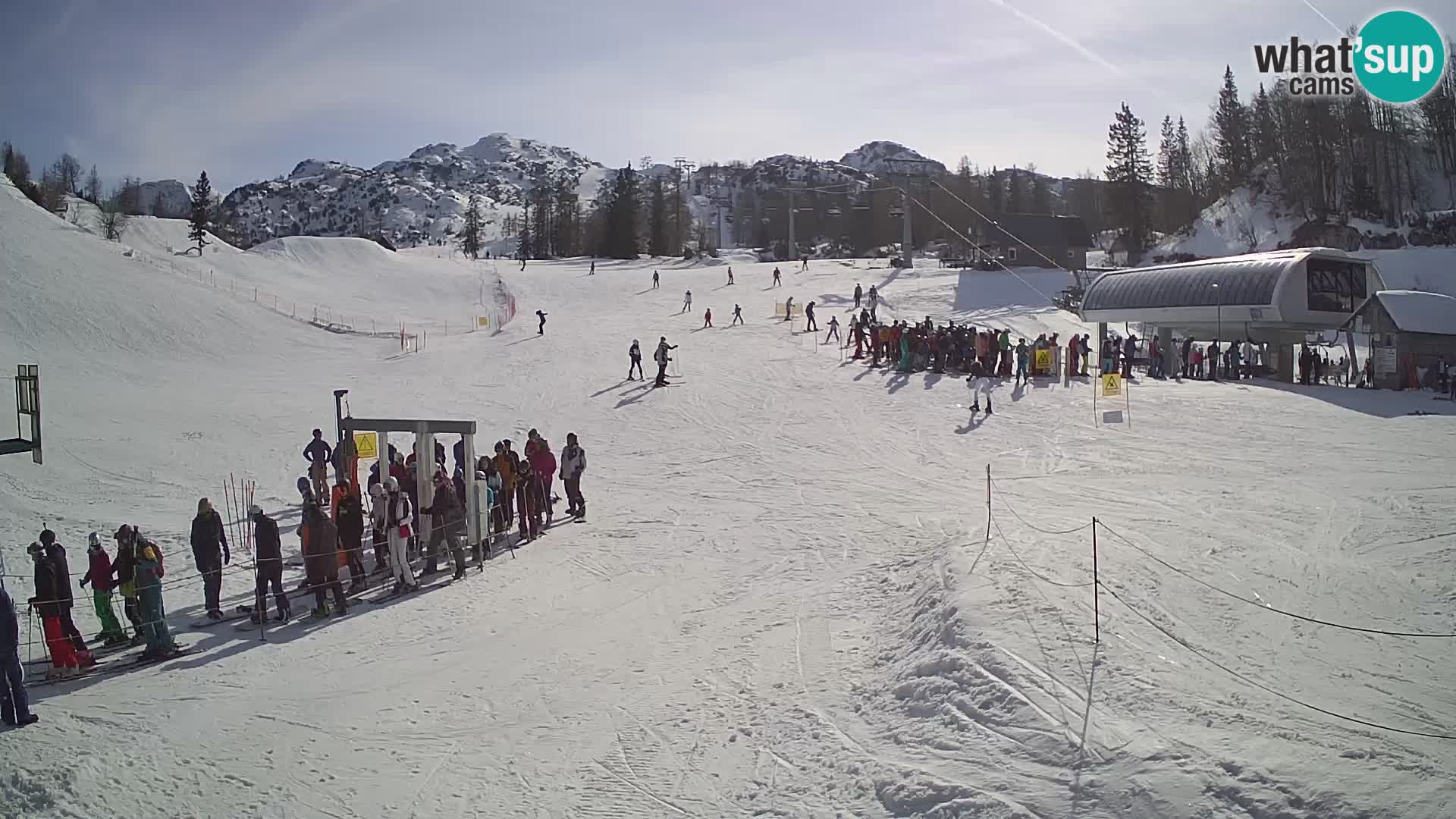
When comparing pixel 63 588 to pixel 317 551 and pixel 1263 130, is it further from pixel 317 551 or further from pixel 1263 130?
pixel 1263 130

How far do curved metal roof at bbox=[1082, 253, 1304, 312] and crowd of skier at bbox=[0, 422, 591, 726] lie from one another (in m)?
30.5

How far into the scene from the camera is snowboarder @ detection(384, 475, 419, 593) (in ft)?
41.5

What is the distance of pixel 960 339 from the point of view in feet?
97.7

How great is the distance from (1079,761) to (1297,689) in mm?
2301

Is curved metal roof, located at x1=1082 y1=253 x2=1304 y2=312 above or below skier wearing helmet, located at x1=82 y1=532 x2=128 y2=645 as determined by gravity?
above

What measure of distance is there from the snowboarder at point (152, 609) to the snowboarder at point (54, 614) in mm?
655

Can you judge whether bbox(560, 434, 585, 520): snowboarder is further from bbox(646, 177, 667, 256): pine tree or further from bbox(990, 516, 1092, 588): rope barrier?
bbox(646, 177, 667, 256): pine tree

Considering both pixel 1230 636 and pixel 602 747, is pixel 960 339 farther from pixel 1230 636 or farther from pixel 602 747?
pixel 602 747

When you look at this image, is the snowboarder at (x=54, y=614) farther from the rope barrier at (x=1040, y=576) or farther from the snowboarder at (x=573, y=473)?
the rope barrier at (x=1040, y=576)

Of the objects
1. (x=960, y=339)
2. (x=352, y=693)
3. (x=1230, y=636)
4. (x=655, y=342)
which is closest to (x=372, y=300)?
(x=655, y=342)

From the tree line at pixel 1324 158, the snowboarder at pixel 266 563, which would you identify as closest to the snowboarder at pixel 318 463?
the snowboarder at pixel 266 563

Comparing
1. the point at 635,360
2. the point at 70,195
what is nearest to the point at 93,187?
the point at 70,195

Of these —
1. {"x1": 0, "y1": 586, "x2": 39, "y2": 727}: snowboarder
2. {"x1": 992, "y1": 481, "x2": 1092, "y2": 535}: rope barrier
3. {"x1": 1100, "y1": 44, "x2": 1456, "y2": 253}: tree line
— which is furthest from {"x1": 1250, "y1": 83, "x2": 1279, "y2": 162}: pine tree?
{"x1": 0, "y1": 586, "x2": 39, "y2": 727}: snowboarder

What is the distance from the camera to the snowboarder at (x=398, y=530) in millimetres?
12648
